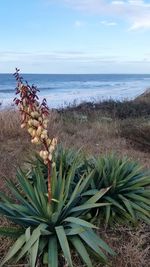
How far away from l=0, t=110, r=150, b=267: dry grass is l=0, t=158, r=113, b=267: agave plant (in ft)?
0.93

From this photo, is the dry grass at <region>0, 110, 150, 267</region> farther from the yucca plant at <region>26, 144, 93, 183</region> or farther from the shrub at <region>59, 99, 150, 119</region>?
the shrub at <region>59, 99, 150, 119</region>

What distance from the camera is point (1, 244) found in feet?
14.6

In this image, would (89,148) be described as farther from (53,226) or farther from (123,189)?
(53,226)

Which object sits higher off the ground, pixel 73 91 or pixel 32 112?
pixel 32 112

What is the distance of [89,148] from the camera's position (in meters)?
8.79

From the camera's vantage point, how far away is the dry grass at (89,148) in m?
4.42

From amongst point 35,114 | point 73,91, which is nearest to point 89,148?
point 35,114

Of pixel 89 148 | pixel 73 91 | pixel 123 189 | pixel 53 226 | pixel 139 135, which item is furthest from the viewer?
pixel 73 91

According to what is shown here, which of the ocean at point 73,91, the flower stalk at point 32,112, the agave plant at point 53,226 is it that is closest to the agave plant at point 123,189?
the agave plant at point 53,226

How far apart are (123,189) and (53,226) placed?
1.19 meters

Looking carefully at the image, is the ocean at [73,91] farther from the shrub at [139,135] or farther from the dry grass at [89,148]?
the shrub at [139,135]

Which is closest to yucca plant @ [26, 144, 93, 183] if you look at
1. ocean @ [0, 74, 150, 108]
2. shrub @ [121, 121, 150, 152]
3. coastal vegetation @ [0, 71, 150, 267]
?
coastal vegetation @ [0, 71, 150, 267]

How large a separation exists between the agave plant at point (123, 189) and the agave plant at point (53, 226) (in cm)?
50

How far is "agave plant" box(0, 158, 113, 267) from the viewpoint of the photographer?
3.93m
